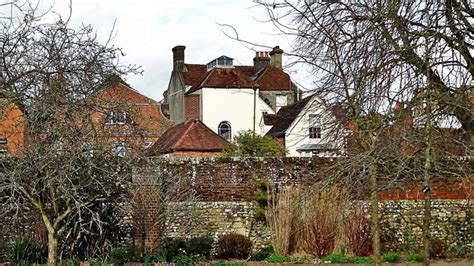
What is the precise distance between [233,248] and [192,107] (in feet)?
92.0

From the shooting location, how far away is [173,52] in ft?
167

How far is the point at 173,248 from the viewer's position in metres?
18.3

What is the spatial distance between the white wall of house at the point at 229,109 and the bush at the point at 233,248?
1055 inches

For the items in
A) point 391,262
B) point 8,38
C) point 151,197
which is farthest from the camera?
point 151,197

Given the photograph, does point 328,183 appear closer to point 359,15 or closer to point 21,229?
point 359,15

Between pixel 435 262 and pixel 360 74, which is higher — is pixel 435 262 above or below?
below

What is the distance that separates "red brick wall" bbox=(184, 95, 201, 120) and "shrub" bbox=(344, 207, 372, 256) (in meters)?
27.9

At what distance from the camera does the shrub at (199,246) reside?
18344 millimetres

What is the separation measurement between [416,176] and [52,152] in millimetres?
7041

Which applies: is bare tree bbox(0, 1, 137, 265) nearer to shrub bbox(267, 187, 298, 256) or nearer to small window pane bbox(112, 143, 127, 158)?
small window pane bbox(112, 143, 127, 158)

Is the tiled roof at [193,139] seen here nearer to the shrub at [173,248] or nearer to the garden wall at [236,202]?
the garden wall at [236,202]

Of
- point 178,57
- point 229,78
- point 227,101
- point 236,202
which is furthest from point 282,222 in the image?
point 178,57

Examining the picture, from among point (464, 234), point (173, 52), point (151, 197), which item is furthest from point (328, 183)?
point (173, 52)

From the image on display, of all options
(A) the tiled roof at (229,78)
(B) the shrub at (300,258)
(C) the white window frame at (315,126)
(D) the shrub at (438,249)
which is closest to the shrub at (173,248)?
(B) the shrub at (300,258)
